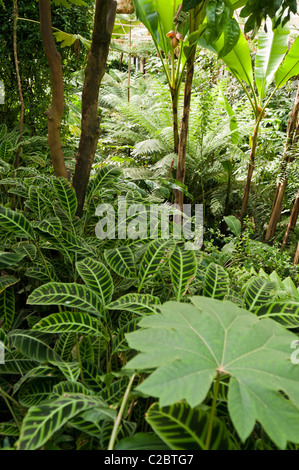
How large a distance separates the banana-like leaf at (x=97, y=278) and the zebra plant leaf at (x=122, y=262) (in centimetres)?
5

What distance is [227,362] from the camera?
1.21 ft

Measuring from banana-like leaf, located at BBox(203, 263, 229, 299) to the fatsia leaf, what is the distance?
237 mm

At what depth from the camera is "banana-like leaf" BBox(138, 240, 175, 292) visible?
0.73 metres

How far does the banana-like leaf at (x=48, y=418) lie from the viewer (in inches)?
14.4

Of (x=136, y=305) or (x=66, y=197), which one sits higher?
(x=66, y=197)

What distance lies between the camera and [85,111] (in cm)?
108

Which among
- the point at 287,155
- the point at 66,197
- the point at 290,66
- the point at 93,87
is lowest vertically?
the point at 66,197

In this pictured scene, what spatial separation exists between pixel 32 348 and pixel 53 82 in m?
0.91

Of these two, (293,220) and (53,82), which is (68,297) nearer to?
(53,82)

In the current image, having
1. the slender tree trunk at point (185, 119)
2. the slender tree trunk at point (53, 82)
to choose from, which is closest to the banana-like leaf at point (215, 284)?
the slender tree trunk at point (53, 82)

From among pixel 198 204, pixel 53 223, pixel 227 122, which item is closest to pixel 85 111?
pixel 53 223

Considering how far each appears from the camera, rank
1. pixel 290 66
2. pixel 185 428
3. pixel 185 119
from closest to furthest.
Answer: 1. pixel 185 428
2. pixel 185 119
3. pixel 290 66

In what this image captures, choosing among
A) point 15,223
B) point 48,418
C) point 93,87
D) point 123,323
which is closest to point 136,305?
point 123,323

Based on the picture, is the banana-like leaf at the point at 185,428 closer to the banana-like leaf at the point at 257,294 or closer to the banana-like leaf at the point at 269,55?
the banana-like leaf at the point at 257,294
